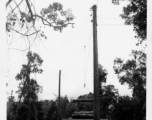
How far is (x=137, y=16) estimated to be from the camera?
955 centimetres

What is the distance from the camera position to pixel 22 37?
13.5ft

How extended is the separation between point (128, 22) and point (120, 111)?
16820mm

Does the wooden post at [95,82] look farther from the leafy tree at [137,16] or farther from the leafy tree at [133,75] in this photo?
the leafy tree at [133,75]

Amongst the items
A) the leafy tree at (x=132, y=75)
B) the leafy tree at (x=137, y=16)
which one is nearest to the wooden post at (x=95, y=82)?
the leafy tree at (x=137, y=16)

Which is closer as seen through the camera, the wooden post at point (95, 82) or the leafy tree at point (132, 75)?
the wooden post at point (95, 82)

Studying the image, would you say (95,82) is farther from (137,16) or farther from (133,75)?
(133,75)

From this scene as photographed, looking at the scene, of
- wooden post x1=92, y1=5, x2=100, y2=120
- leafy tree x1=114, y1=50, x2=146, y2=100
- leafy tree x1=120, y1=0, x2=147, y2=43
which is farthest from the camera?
leafy tree x1=114, y1=50, x2=146, y2=100

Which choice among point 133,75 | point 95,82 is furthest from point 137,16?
point 133,75

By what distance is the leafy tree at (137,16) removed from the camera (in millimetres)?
9059

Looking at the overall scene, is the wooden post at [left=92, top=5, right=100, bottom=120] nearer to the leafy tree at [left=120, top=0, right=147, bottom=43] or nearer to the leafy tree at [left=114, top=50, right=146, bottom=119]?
the leafy tree at [left=120, top=0, right=147, bottom=43]

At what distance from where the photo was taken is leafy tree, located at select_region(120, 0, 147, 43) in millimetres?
9059

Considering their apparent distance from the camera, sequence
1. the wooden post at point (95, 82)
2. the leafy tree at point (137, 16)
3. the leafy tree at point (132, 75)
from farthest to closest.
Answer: the leafy tree at point (132, 75) < the leafy tree at point (137, 16) < the wooden post at point (95, 82)

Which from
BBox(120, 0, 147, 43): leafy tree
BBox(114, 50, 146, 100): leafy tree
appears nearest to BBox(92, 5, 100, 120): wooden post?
BBox(120, 0, 147, 43): leafy tree

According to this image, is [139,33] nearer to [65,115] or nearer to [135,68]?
[135,68]
